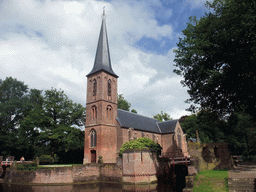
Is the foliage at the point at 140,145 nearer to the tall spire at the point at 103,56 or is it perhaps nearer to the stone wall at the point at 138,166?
the stone wall at the point at 138,166

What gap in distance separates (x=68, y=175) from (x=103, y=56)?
811 inches

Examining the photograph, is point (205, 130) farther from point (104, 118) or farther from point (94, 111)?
point (94, 111)

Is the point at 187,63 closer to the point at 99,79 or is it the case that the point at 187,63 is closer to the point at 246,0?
the point at 246,0

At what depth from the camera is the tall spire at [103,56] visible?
33.9 metres

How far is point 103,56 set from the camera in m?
34.7

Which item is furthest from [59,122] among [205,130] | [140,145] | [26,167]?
[205,130]

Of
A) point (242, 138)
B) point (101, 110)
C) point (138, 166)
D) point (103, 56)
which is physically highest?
point (103, 56)

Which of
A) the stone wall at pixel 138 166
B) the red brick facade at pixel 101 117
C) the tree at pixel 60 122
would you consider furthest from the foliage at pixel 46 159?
the stone wall at pixel 138 166

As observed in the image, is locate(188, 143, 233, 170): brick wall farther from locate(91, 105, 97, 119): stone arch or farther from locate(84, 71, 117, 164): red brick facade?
locate(91, 105, 97, 119): stone arch

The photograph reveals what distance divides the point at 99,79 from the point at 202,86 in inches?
803

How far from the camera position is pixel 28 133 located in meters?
34.6

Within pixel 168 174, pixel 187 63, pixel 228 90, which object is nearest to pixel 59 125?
pixel 168 174

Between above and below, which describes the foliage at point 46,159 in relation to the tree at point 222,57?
below

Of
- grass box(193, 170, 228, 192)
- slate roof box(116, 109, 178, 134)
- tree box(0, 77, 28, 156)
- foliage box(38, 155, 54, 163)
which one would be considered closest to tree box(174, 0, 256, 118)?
grass box(193, 170, 228, 192)
